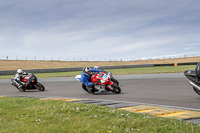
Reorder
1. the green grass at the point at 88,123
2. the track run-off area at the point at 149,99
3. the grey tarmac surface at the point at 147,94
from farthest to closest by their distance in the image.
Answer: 1. the grey tarmac surface at the point at 147,94
2. the track run-off area at the point at 149,99
3. the green grass at the point at 88,123

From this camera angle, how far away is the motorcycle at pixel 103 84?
11.9 metres

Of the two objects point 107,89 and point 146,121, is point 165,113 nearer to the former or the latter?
point 146,121

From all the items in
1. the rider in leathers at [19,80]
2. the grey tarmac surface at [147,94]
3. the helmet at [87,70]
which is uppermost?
the helmet at [87,70]

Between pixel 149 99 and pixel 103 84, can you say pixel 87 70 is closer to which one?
pixel 103 84

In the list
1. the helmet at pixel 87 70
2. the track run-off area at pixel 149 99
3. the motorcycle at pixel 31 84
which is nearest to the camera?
the track run-off area at pixel 149 99

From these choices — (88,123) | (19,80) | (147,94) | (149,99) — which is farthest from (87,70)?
(88,123)

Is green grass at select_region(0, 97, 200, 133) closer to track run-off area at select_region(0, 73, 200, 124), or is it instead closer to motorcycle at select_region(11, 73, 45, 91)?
track run-off area at select_region(0, 73, 200, 124)

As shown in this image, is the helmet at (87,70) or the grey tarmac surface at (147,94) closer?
the grey tarmac surface at (147,94)

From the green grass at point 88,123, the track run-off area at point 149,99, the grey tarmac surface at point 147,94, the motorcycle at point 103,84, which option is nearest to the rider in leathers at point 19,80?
the grey tarmac surface at point 147,94

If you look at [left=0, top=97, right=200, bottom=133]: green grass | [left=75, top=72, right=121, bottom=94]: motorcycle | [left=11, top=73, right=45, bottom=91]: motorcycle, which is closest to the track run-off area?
[left=75, top=72, right=121, bottom=94]: motorcycle

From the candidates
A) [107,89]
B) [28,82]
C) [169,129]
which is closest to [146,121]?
[169,129]

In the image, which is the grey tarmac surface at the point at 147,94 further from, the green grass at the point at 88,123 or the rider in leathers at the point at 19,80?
the green grass at the point at 88,123

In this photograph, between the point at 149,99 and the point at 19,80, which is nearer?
the point at 149,99

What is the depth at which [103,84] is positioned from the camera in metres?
12.0
